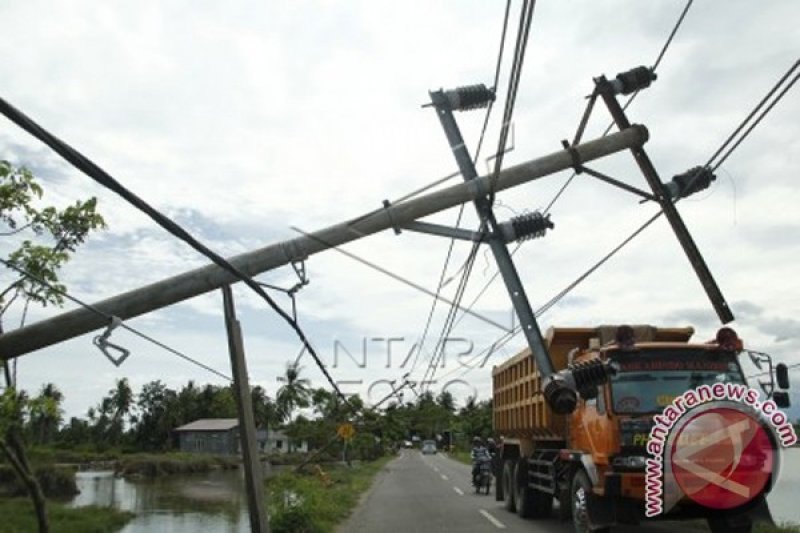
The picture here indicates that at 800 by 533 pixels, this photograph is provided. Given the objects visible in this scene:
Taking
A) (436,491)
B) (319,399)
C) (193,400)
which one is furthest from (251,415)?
(193,400)

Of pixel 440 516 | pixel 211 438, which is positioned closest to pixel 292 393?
pixel 211 438

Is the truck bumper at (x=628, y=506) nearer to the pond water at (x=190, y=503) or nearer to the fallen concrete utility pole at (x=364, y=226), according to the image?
the pond water at (x=190, y=503)

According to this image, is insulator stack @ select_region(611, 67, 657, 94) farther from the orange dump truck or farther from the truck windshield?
the truck windshield

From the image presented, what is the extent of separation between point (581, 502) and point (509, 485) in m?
6.54

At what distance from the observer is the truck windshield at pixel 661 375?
9789 millimetres

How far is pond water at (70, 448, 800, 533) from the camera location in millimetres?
21547

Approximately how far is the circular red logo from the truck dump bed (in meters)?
2.35

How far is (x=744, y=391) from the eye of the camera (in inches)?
379

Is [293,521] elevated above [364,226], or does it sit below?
below

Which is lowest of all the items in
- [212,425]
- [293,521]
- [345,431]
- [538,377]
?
[293,521]

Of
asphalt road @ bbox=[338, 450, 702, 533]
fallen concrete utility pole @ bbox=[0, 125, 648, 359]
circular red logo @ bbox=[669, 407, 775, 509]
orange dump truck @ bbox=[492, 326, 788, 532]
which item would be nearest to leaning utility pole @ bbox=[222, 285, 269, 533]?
fallen concrete utility pole @ bbox=[0, 125, 648, 359]

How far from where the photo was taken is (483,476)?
23.9m

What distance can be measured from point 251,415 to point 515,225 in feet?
13.6

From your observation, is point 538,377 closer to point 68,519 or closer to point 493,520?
point 493,520
